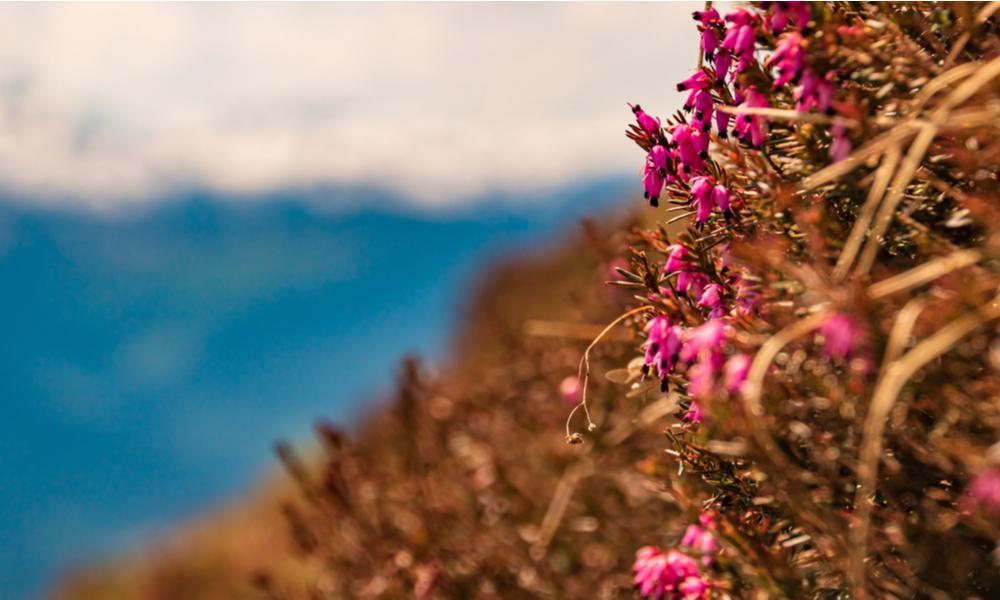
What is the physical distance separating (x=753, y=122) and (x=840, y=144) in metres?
0.32

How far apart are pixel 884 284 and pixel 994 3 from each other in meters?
0.87

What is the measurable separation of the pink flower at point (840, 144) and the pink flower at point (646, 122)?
24.1 inches

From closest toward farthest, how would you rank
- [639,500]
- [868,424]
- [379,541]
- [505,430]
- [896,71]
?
1. [868,424]
2. [896,71]
3. [639,500]
4. [379,541]
5. [505,430]

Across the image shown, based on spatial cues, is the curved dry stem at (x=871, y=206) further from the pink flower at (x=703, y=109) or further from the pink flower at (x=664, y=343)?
the pink flower at (x=703, y=109)

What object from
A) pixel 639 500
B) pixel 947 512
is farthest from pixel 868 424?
pixel 639 500

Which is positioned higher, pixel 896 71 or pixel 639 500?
pixel 896 71

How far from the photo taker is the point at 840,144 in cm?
204

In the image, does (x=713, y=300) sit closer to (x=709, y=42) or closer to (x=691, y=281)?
(x=691, y=281)

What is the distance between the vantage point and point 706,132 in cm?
255

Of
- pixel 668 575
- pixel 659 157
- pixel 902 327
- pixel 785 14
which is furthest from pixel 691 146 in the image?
pixel 668 575

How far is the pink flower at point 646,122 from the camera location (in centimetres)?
257

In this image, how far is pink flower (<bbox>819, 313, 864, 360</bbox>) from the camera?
175 cm

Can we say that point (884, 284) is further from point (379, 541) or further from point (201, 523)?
point (201, 523)

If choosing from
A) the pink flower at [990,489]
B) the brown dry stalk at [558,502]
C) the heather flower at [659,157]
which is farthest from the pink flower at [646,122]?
the brown dry stalk at [558,502]
